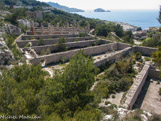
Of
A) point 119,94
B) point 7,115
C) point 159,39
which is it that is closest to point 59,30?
point 159,39

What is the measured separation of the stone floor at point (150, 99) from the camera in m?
10.3

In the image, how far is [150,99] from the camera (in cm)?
1152

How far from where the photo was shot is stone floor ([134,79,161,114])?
10344 millimetres

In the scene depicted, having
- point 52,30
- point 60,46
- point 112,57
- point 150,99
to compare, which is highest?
point 52,30

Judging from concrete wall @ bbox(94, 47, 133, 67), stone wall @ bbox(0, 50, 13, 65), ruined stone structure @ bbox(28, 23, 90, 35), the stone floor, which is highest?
ruined stone structure @ bbox(28, 23, 90, 35)

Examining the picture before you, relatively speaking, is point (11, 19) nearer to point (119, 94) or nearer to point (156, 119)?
point (119, 94)

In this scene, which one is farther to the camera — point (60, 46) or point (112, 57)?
point (60, 46)

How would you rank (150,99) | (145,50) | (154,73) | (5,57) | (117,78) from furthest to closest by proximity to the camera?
1. (145,50)
2. (154,73)
3. (117,78)
4. (5,57)
5. (150,99)

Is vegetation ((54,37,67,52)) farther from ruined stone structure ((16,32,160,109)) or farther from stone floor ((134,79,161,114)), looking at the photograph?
stone floor ((134,79,161,114))

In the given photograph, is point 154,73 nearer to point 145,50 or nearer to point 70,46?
point 145,50

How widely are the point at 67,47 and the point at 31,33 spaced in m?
9.10

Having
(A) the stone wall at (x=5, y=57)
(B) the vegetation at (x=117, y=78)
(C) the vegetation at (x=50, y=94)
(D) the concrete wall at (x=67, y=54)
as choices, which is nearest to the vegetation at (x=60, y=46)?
(D) the concrete wall at (x=67, y=54)

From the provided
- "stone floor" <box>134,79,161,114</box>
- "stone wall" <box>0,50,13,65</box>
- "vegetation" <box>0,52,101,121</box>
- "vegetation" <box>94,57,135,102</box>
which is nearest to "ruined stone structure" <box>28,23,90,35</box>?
"stone wall" <box>0,50,13,65</box>

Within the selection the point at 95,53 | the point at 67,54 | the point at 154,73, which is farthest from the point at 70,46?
the point at 154,73
